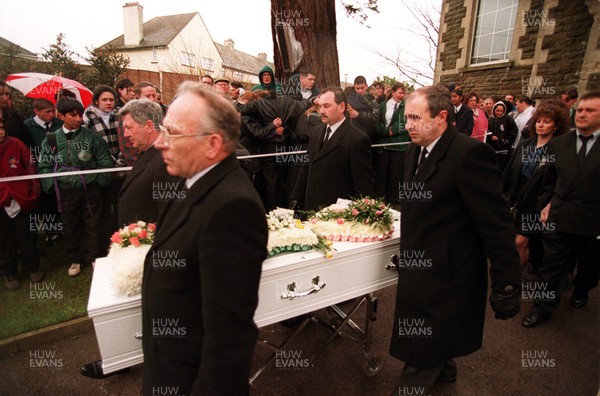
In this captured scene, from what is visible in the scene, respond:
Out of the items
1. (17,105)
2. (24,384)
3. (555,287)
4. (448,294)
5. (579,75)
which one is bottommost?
(24,384)

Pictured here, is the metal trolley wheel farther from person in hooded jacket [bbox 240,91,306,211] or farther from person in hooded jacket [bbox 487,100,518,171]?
person in hooded jacket [bbox 487,100,518,171]

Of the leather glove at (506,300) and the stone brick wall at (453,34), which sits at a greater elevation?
the stone brick wall at (453,34)

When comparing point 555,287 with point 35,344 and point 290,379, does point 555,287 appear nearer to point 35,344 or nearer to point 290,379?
point 290,379

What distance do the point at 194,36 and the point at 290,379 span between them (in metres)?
37.1

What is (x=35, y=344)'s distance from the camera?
10.6 feet

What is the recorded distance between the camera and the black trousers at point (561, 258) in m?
3.41

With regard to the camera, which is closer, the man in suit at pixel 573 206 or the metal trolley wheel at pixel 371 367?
the metal trolley wheel at pixel 371 367

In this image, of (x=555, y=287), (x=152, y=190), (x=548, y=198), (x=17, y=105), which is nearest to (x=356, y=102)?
(x=548, y=198)

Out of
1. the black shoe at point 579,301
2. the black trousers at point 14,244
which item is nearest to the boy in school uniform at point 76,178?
the black trousers at point 14,244

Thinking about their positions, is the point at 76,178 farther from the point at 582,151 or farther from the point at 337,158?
the point at 582,151

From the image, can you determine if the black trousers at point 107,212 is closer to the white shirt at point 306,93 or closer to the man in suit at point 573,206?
the white shirt at point 306,93

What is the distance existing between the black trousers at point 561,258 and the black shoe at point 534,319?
0.05 meters

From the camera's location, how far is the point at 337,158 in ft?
11.7

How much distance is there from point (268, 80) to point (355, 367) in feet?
16.1
